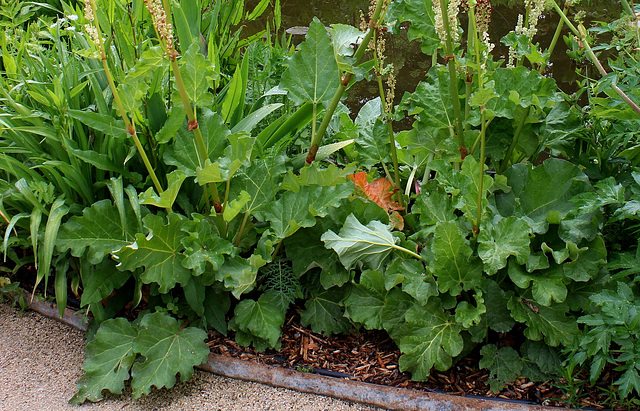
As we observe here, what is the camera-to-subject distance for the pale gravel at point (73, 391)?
1854mm

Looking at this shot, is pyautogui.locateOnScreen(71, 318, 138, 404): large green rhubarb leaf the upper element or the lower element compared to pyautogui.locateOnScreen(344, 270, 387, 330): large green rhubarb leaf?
lower

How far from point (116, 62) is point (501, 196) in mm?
1704

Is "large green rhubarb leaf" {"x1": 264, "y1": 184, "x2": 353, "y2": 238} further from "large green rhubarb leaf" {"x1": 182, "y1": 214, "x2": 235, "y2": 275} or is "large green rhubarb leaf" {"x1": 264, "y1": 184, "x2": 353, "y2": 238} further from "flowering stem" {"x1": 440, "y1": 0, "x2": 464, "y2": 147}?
"flowering stem" {"x1": 440, "y1": 0, "x2": 464, "y2": 147}

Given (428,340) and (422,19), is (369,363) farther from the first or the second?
(422,19)

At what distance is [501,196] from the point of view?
2090mm

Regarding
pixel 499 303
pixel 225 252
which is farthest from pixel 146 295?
pixel 499 303

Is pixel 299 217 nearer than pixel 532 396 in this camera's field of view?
No

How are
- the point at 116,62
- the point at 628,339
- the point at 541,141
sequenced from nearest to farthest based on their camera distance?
the point at 628,339 < the point at 541,141 < the point at 116,62

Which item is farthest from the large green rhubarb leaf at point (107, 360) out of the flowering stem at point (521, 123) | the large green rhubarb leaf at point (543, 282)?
the flowering stem at point (521, 123)

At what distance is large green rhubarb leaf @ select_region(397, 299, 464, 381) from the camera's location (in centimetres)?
182

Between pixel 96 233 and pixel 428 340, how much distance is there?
1188mm

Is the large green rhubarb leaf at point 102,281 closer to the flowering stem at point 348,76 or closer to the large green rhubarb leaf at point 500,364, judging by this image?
the flowering stem at point 348,76

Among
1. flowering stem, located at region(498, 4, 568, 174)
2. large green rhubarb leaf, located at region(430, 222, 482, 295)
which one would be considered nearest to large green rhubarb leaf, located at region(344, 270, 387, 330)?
large green rhubarb leaf, located at region(430, 222, 482, 295)

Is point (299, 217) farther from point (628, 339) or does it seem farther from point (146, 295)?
point (628, 339)
